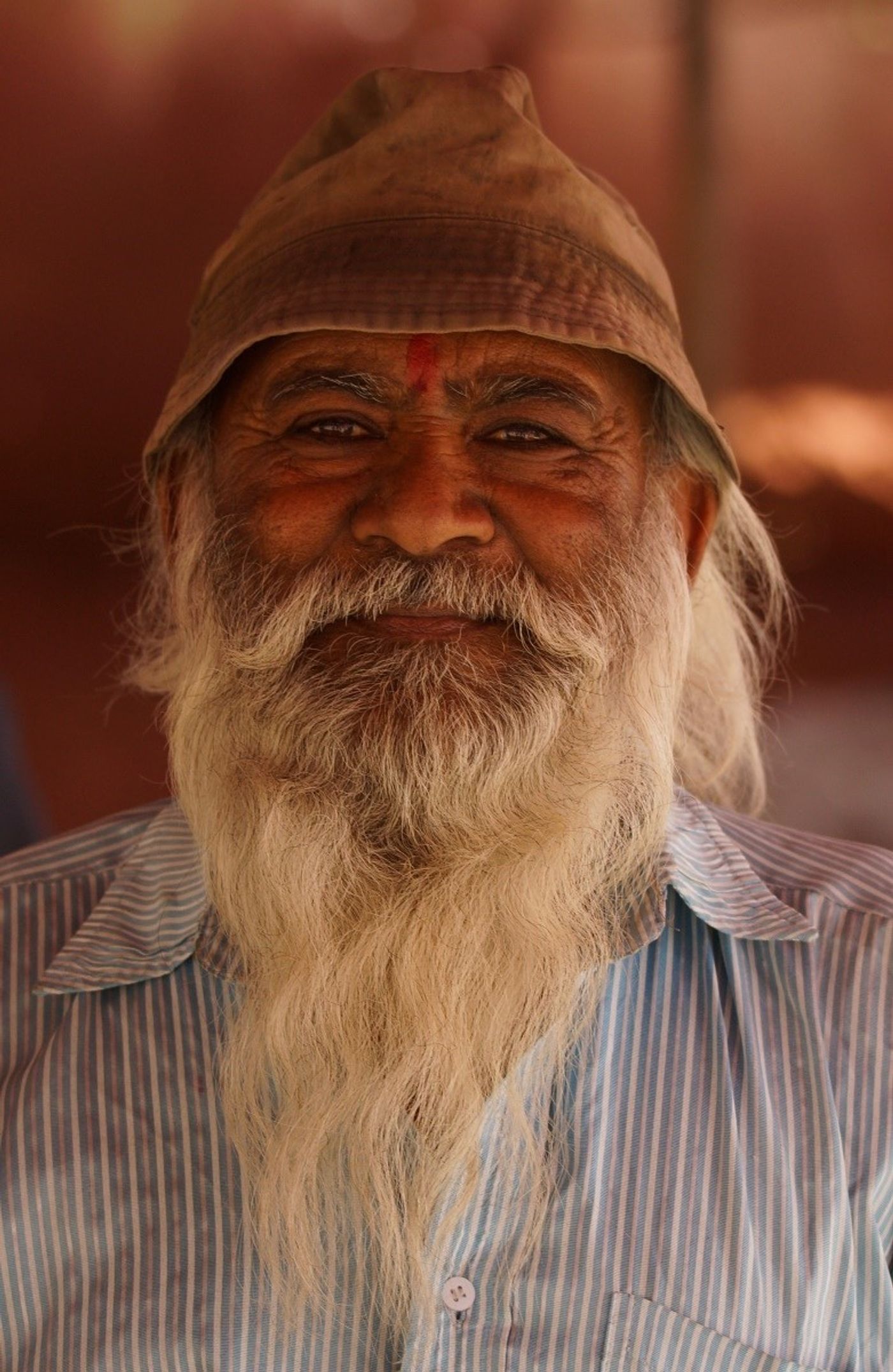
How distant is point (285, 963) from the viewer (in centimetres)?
134

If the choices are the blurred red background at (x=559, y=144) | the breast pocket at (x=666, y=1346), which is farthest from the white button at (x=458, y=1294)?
the blurred red background at (x=559, y=144)

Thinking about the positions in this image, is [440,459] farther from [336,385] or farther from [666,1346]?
[666,1346]

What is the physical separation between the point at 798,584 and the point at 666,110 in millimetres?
760

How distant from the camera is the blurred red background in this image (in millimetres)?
1970

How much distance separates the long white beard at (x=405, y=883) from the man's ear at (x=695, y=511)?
21 cm

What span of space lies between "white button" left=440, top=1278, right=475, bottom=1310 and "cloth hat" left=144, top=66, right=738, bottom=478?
2.89 ft

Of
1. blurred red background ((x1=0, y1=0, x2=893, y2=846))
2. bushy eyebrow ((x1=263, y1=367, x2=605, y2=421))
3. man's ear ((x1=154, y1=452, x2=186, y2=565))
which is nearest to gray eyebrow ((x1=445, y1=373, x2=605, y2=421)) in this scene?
bushy eyebrow ((x1=263, y1=367, x2=605, y2=421))

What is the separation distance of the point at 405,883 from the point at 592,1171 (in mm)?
321

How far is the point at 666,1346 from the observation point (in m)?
1.19

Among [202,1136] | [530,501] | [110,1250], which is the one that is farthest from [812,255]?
[110,1250]

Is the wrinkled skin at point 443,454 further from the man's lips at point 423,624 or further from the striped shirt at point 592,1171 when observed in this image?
the striped shirt at point 592,1171

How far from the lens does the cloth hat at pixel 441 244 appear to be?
51.5 inches

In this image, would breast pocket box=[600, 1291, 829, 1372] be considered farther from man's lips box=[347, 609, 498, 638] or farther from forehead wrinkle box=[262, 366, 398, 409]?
forehead wrinkle box=[262, 366, 398, 409]

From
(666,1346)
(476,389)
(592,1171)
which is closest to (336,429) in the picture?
(476,389)
